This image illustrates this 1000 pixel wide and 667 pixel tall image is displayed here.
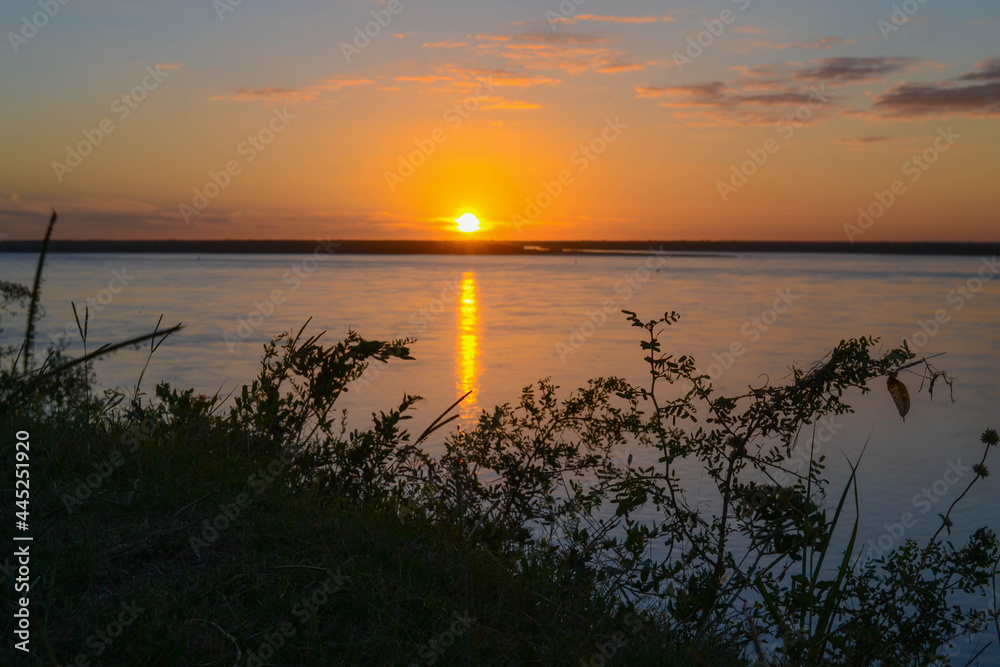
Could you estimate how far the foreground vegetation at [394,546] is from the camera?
3.80 m

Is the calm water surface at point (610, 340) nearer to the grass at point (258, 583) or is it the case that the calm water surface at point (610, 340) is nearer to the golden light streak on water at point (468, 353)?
the golden light streak on water at point (468, 353)

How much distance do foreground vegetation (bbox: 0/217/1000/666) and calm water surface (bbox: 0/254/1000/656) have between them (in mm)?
1828

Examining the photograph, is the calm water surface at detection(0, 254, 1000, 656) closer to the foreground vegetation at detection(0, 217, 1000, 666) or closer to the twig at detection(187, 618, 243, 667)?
the foreground vegetation at detection(0, 217, 1000, 666)

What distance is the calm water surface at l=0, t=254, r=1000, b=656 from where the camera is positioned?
12445 mm

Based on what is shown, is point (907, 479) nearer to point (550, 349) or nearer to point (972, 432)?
point (972, 432)

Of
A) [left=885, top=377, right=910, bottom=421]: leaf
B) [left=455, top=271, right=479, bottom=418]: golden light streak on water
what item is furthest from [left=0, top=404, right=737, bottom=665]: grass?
[left=455, top=271, right=479, bottom=418]: golden light streak on water

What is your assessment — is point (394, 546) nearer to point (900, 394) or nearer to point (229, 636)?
point (229, 636)

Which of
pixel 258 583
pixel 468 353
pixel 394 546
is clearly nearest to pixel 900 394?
pixel 394 546

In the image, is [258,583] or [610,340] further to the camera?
[610,340]

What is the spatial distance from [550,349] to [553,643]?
20.3 m

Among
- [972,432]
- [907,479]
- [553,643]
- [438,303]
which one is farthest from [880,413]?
[438,303]

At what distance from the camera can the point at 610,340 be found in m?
25.5

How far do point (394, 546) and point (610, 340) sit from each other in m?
21.3

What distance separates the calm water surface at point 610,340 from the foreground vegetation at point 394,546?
1.83 meters
